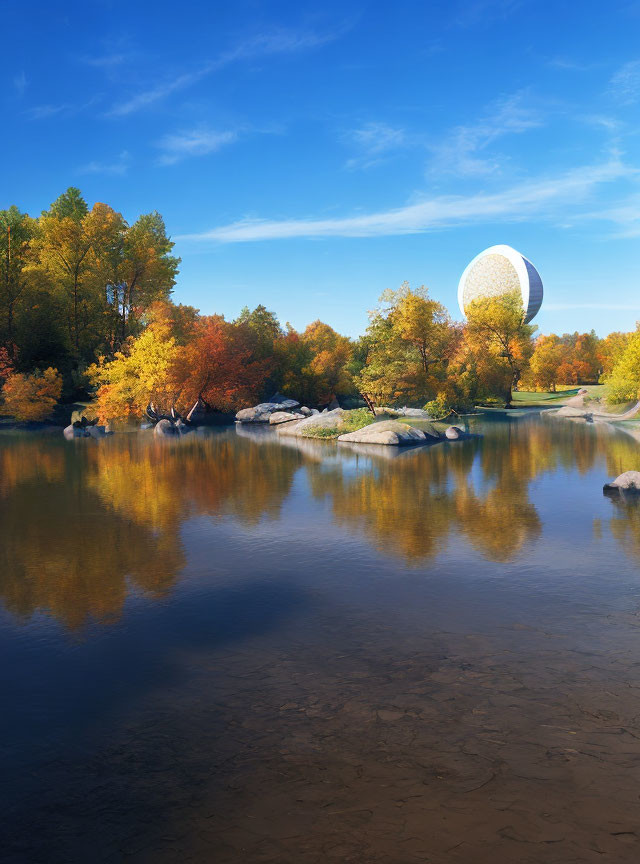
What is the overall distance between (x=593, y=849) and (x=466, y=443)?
1214 inches

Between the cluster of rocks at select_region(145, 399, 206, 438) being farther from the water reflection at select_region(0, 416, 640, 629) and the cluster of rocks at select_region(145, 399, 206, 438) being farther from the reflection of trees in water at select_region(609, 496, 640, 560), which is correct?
the reflection of trees in water at select_region(609, 496, 640, 560)

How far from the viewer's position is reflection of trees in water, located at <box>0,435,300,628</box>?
11.0m

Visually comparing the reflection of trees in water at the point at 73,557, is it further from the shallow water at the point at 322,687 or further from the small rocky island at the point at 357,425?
the small rocky island at the point at 357,425

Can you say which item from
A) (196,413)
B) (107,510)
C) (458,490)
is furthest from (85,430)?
(458,490)

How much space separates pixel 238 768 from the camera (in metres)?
5.75

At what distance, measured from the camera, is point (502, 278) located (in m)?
117

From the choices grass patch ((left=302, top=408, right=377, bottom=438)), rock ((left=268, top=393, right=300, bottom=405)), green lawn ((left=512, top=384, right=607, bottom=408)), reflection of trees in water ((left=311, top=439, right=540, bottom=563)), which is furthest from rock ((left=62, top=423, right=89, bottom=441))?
green lawn ((left=512, top=384, right=607, bottom=408))

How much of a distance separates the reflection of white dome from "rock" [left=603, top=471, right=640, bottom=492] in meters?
88.1

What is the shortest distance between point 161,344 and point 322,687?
42.4m

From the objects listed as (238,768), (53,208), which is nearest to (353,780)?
(238,768)

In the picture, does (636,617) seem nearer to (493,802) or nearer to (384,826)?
(493,802)

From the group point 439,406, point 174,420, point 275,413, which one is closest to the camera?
point 439,406

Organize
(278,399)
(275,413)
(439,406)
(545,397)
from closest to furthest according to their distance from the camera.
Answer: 1. (439,406)
2. (275,413)
3. (278,399)
4. (545,397)

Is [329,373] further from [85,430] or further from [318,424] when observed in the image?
[85,430]
